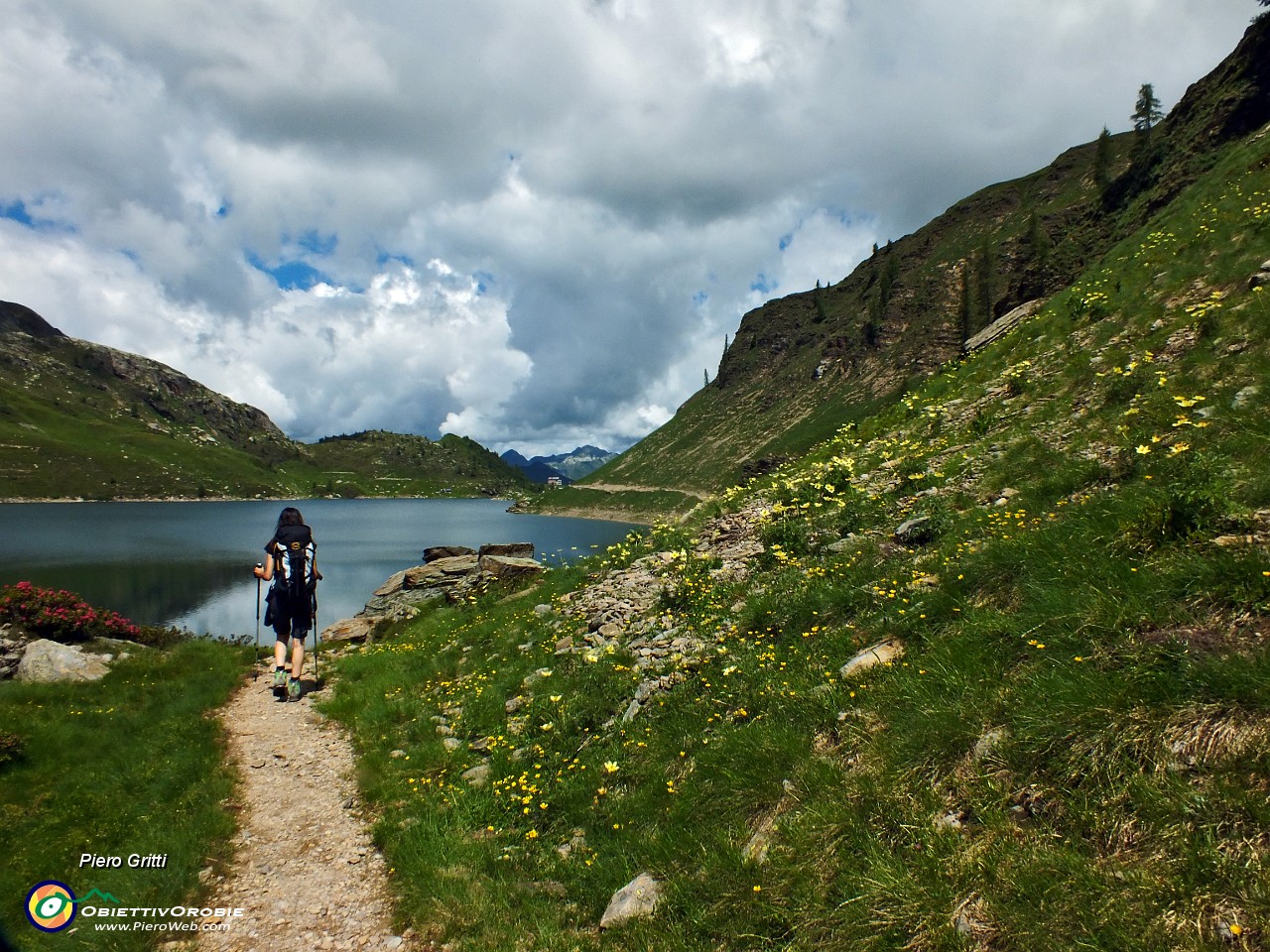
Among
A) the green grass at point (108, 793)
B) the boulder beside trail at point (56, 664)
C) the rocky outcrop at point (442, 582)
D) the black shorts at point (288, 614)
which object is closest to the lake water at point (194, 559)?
the rocky outcrop at point (442, 582)

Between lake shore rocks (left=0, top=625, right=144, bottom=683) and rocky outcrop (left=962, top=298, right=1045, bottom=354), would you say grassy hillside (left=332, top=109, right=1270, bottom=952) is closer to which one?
lake shore rocks (left=0, top=625, right=144, bottom=683)

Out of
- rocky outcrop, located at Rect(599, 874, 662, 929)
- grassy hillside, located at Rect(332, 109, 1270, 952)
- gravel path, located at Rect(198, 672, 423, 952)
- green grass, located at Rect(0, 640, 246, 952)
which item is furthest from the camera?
green grass, located at Rect(0, 640, 246, 952)

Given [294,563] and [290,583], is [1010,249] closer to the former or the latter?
[294,563]

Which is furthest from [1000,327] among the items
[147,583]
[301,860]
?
[147,583]

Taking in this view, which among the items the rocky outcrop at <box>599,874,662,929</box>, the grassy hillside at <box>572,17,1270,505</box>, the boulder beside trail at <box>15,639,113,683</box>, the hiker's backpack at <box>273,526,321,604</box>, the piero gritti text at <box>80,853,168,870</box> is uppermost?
the grassy hillside at <box>572,17,1270,505</box>

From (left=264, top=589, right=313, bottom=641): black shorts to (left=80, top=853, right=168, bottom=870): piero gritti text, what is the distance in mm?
6483

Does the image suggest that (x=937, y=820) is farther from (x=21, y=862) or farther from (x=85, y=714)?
(x=85, y=714)

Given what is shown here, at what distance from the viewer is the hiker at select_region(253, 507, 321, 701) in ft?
45.3

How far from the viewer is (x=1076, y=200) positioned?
140875 mm

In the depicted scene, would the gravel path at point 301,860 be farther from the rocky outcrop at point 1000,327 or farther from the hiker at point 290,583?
the rocky outcrop at point 1000,327

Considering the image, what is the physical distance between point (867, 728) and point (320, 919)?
21.5 ft

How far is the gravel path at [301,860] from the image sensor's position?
21.1 ft

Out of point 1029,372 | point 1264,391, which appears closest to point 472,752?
point 1264,391

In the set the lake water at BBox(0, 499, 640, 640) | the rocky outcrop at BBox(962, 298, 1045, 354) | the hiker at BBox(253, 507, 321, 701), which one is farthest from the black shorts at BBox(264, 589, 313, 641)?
the rocky outcrop at BBox(962, 298, 1045, 354)
